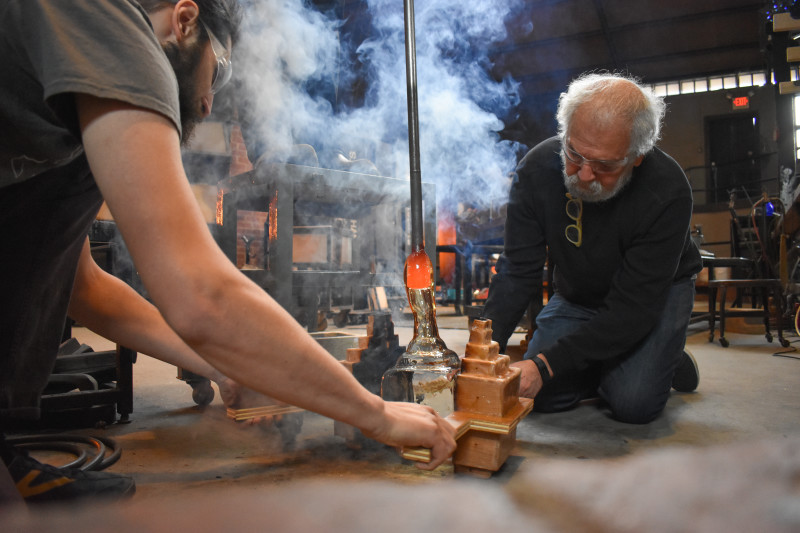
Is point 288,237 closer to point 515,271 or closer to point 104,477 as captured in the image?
point 515,271

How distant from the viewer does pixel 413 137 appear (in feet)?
4.20

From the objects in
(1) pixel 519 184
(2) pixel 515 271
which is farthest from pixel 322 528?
(1) pixel 519 184

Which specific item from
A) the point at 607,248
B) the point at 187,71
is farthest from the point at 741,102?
the point at 187,71

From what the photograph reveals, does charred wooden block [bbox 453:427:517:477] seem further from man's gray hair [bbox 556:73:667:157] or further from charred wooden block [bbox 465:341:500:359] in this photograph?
man's gray hair [bbox 556:73:667:157]

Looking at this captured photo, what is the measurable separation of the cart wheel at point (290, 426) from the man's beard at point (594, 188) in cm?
115

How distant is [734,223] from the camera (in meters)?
5.88

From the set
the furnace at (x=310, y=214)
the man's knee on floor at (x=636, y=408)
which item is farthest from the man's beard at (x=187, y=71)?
the man's knee on floor at (x=636, y=408)

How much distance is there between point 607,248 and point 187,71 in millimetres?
1468

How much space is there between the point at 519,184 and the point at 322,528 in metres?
1.50

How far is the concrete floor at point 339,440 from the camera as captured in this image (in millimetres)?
1255

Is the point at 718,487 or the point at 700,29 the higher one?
the point at 700,29

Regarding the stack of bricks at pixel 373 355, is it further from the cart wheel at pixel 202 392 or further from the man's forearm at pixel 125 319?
the cart wheel at pixel 202 392

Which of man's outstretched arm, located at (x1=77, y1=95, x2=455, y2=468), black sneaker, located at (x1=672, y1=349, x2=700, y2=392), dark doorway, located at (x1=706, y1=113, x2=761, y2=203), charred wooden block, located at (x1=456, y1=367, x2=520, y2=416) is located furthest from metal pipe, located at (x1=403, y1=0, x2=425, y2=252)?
dark doorway, located at (x1=706, y1=113, x2=761, y2=203)

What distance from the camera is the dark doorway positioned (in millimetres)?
11992
